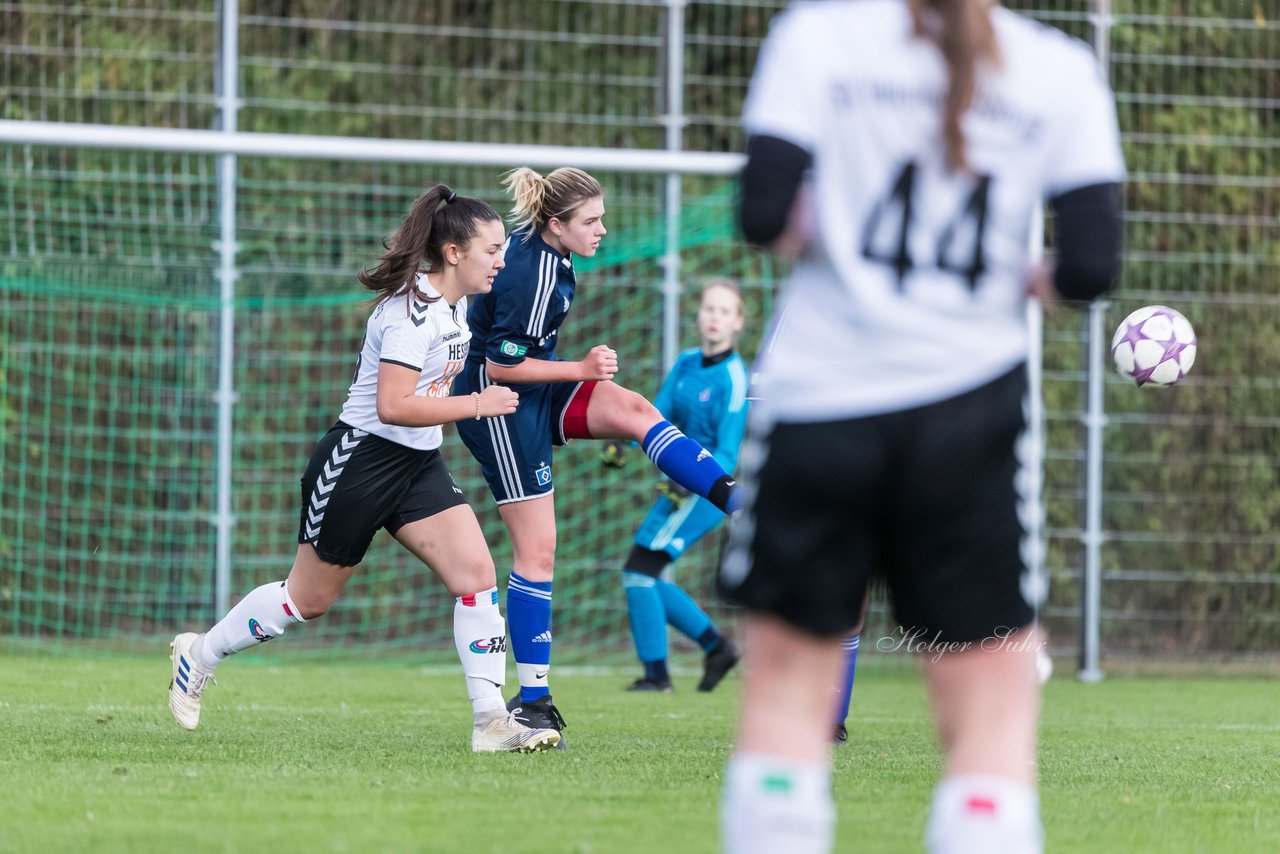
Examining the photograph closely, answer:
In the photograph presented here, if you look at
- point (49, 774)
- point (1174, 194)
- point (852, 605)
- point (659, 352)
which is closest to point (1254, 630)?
point (1174, 194)

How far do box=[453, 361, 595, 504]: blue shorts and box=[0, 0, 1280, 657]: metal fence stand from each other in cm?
431

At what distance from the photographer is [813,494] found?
251 cm

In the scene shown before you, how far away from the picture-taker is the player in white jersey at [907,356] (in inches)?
97.6

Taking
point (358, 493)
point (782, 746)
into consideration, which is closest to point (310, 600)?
point (358, 493)

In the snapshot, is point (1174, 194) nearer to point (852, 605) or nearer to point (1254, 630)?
point (1254, 630)

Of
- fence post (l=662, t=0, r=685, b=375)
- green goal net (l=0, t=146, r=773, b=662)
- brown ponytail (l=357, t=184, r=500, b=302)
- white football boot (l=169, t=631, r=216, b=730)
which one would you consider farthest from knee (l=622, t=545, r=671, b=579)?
brown ponytail (l=357, t=184, r=500, b=302)

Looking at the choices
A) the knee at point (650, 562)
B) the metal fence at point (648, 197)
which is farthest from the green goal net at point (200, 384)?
the knee at point (650, 562)

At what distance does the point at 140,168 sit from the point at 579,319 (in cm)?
280

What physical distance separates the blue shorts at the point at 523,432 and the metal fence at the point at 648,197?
14.1 feet

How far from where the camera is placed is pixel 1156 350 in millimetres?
6273

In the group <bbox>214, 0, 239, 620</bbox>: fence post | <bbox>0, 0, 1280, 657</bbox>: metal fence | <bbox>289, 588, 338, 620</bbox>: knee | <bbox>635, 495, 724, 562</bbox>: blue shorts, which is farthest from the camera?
<bbox>0, 0, 1280, 657</bbox>: metal fence

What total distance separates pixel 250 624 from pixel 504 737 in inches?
36.2

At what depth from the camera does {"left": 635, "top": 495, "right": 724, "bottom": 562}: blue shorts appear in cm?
822

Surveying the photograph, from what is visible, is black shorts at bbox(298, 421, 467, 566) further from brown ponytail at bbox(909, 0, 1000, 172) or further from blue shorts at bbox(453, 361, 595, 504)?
brown ponytail at bbox(909, 0, 1000, 172)
